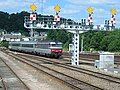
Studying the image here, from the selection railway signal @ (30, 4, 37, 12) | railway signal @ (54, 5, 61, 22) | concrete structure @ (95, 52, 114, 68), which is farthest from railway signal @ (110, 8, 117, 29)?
railway signal @ (30, 4, 37, 12)

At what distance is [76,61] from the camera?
1379 inches

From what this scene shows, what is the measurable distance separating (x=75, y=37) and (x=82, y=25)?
5.04 feet

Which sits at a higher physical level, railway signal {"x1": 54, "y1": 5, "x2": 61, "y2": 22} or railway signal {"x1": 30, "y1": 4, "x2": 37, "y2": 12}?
railway signal {"x1": 30, "y1": 4, "x2": 37, "y2": 12}

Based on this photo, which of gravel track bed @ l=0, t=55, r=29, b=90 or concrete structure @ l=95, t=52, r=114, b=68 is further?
concrete structure @ l=95, t=52, r=114, b=68

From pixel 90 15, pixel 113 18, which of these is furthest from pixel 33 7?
pixel 113 18

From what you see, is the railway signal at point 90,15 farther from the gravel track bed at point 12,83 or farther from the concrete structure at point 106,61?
the gravel track bed at point 12,83

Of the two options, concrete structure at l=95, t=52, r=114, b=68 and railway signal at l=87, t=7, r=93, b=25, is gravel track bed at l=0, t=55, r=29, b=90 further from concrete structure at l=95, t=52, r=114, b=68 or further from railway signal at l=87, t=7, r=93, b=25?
railway signal at l=87, t=7, r=93, b=25

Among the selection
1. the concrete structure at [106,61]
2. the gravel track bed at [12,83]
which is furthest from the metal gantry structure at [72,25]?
the gravel track bed at [12,83]

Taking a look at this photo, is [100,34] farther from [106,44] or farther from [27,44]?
[27,44]

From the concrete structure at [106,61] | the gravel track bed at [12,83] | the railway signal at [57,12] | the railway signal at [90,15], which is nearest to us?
the gravel track bed at [12,83]

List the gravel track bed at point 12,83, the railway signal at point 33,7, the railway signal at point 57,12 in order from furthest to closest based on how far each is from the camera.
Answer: the railway signal at point 33,7, the railway signal at point 57,12, the gravel track bed at point 12,83

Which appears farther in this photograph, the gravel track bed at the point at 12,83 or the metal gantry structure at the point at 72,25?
the metal gantry structure at the point at 72,25

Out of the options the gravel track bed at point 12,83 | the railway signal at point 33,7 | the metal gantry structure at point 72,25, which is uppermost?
the railway signal at point 33,7

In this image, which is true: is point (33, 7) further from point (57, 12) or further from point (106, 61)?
point (106, 61)
